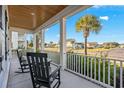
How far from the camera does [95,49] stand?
602 centimetres

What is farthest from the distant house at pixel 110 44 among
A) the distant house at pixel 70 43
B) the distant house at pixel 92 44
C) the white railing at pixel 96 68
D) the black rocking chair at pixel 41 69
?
the black rocking chair at pixel 41 69

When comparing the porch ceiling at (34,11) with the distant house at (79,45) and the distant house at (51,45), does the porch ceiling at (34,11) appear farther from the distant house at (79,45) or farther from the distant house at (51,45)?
the distant house at (79,45)

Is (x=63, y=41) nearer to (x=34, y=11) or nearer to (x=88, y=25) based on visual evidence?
(x=88, y=25)

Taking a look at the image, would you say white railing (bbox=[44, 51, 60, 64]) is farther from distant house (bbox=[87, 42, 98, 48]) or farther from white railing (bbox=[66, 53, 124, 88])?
distant house (bbox=[87, 42, 98, 48])

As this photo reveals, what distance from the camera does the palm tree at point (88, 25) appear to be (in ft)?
21.4

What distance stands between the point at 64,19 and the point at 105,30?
1.72m

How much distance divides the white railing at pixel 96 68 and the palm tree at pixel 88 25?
82 cm

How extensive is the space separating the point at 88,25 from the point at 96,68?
2.33 metres

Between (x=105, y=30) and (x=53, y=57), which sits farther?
(x=53, y=57)

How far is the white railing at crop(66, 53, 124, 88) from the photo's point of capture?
4195mm

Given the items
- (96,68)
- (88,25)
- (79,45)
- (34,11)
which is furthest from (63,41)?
(96,68)

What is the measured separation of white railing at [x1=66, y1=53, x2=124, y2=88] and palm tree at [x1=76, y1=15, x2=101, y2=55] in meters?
0.82
